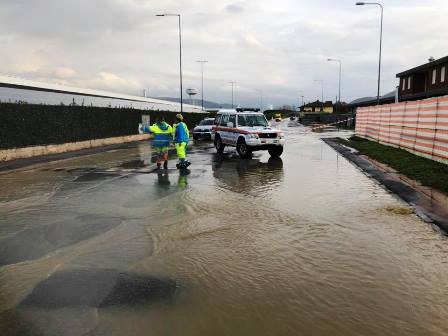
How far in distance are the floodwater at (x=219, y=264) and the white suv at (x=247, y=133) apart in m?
7.72

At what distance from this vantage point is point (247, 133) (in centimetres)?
1769

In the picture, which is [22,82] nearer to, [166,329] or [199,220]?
[199,220]

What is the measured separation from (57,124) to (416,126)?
57.4 feet

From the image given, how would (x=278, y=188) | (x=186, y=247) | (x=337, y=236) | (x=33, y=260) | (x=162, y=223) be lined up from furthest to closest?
1. (x=278, y=188)
2. (x=162, y=223)
3. (x=337, y=236)
4. (x=186, y=247)
5. (x=33, y=260)

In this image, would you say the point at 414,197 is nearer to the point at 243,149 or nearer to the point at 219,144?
the point at 243,149

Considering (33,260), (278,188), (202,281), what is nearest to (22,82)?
(278,188)

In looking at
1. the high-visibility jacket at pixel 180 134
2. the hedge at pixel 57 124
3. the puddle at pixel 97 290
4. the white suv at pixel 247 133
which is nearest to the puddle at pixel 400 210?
the puddle at pixel 97 290

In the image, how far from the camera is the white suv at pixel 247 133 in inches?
691

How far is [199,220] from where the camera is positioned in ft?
23.7

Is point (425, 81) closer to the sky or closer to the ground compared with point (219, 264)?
closer to the sky

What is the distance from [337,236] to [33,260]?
420 cm

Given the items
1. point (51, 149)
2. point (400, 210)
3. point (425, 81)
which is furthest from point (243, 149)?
point (425, 81)

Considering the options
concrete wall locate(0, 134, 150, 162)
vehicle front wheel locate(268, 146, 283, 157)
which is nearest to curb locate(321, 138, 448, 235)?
vehicle front wheel locate(268, 146, 283, 157)

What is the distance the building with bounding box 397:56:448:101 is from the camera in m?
44.3
